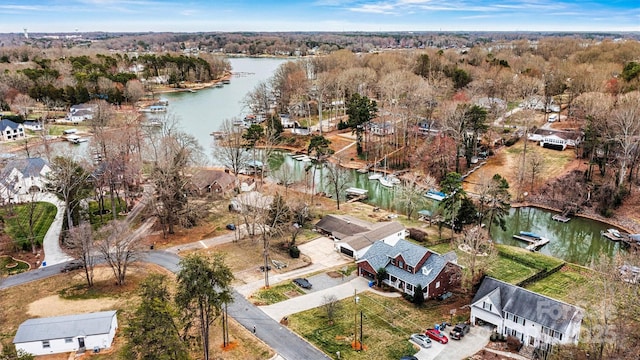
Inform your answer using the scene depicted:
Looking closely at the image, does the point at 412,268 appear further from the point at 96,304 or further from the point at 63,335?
the point at 63,335

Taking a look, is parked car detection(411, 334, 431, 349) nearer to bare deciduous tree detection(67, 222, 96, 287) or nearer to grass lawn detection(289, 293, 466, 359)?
grass lawn detection(289, 293, 466, 359)

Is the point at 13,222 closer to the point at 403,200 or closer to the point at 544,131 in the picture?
the point at 403,200

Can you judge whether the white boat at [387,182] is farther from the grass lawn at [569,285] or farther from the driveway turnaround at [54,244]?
the driveway turnaround at [54,244]

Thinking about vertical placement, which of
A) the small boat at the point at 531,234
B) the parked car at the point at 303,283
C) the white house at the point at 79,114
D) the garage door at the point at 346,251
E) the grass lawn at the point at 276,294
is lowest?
the small boat at the point at 531,234

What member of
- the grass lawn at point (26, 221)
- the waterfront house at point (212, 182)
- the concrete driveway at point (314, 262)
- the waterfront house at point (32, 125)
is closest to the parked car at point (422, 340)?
the concrete driveway at point (314, 262)

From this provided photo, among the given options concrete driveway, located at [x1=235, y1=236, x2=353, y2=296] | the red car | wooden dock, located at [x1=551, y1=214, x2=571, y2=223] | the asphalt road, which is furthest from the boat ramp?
the red car

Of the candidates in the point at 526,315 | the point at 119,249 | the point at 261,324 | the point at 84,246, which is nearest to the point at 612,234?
the point at 526,315
